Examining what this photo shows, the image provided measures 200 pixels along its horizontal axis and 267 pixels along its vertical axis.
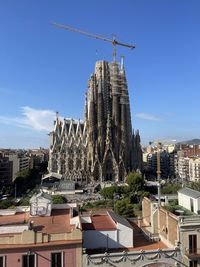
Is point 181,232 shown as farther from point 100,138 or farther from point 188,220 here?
point 100,138

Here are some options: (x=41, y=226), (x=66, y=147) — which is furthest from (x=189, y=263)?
(x=66, y=147)

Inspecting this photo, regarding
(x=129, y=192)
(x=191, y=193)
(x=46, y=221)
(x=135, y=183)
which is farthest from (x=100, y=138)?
(x=46, y=221)

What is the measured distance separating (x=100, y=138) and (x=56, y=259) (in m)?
82.9

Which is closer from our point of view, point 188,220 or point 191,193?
point 188,220

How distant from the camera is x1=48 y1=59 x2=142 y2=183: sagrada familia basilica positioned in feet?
326

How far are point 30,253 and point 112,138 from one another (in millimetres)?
85422

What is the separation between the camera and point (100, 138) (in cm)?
10106

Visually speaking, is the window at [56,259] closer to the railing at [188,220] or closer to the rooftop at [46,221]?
the rooftop at [46,221]

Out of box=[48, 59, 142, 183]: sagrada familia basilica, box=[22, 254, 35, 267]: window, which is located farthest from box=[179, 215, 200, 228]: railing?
box=[48, 59, 142, 183]: sagrada familia basilica

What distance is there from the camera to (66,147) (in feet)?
330

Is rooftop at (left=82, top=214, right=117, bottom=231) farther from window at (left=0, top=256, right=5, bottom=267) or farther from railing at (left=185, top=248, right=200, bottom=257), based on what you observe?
window at (left=0, top=256, right=5, bottom=267)

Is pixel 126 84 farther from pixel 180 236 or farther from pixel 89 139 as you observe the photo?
pixel 180 236

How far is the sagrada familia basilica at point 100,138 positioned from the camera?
99250mm

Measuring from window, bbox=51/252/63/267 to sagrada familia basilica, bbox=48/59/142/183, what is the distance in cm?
7835
